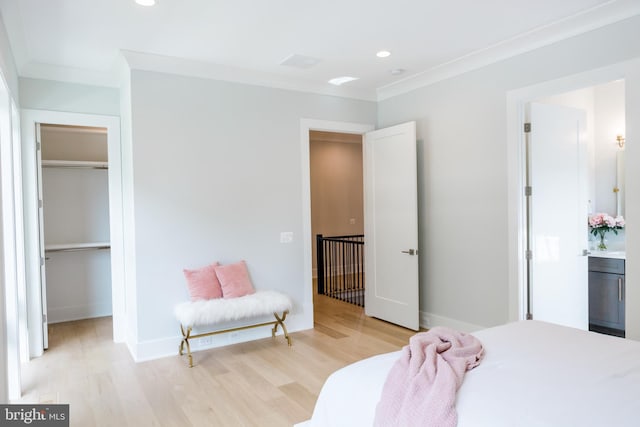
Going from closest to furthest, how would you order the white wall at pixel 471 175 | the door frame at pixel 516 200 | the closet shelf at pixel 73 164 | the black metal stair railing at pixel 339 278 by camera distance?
1. the white wall at pixel 471 175
2. the door frame at pixel 516 200
3. the closet shelf at pixel 73 164
4. the black metal stair railing at pixel 339 278

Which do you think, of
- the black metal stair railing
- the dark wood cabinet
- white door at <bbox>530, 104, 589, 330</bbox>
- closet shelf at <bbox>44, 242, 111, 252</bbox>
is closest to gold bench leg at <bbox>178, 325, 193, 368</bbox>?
closet shelf at <bbox>44, 242, 111, 252</bbox>

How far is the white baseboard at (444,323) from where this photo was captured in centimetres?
426

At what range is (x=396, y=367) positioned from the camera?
1876 mm

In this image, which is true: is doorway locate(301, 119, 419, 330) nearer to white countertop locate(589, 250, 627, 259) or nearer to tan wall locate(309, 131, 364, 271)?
white countertop locate(589, 250, 627, 259)

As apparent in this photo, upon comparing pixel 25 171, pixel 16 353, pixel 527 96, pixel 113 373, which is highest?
pixel 527 96

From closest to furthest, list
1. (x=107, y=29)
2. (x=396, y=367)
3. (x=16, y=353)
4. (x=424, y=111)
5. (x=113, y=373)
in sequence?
(x=396, y=367) < (x=16, y=353) < (x=107, y=29) < (x=113, y=373) < (x=424, y=111)

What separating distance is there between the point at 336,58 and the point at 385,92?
50.5 inches

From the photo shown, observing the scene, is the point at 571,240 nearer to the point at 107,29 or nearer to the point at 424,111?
the point at 424,111

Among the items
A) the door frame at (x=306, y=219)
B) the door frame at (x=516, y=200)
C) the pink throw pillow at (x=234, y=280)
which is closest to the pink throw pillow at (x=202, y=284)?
the pink throw pillow at (x=234, y=280)

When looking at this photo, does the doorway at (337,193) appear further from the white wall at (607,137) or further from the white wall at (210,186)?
the white wall at (607,137)

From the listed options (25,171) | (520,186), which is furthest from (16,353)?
(520,186)

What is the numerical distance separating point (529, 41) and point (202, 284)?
11.5 feet

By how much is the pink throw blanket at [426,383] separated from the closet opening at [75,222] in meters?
4.53

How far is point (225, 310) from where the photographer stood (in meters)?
3.84
